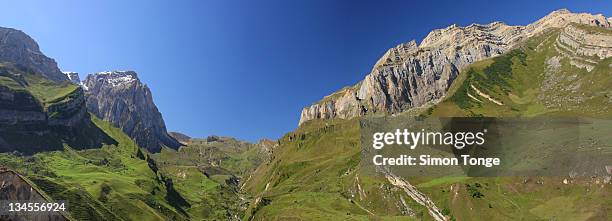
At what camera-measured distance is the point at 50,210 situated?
4603cm

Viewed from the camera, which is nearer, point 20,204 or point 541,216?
point 20,204

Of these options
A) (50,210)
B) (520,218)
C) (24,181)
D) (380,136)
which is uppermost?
(380,136)

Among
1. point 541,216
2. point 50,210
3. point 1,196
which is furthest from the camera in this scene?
point 541,216

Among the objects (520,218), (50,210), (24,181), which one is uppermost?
(24,181)

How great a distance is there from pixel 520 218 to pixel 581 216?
77.8 feet

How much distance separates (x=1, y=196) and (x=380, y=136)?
67553 millimetres

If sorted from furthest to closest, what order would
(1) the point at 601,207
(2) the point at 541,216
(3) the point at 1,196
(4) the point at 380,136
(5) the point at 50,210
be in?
1. (2) the point at 541,216
2. (1) the point at 601,207
3. (4) the point at 380,136
4. (5) the point at 50,210
5. (3) the point at 1,196

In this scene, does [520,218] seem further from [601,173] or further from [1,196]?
[1,196]

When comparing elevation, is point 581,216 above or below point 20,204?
below

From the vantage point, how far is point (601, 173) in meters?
199

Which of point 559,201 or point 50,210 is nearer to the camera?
point 50,210

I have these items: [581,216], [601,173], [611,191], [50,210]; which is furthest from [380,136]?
[601,173]

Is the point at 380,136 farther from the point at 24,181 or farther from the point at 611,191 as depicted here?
the point at 611,191

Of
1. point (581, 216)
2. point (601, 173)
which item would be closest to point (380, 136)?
point (581, 216)
